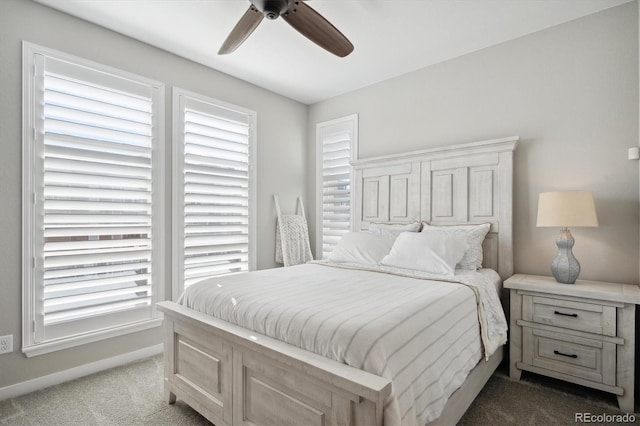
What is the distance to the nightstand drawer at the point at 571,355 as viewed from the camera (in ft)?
7.00

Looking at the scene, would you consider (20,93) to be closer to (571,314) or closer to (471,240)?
(471,240)

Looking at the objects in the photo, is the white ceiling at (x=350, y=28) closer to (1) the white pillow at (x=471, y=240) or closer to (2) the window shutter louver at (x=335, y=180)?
(2) the window shutter louver at (x=335, y=180)

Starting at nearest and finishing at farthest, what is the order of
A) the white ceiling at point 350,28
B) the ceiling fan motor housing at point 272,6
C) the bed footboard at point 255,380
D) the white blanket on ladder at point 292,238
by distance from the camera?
the bed footboard at point 255,380, the ceiling fan motor housing at point 272,6, the white ceiling at point 350,28, the white blanket on ladder at point 292,238

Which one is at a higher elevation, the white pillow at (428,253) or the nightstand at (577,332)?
the white pillow at (428,253)

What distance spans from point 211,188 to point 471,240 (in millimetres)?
2526

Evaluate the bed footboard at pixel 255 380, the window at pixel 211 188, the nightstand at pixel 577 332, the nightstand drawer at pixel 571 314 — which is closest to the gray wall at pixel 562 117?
the nightstand at pixel 577 332

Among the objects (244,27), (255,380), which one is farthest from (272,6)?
(255,380)

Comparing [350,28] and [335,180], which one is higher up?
[350,28]

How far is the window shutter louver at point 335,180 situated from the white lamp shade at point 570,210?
85.1 inches

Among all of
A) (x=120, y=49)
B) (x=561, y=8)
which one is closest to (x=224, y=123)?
(x=120, y=49)

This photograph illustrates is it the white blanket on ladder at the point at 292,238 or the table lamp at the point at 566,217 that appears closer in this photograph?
the table lamp at the point at 566,217

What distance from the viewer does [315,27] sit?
7.01ft

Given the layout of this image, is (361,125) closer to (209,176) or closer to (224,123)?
(224,123)

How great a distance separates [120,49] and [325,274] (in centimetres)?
257
